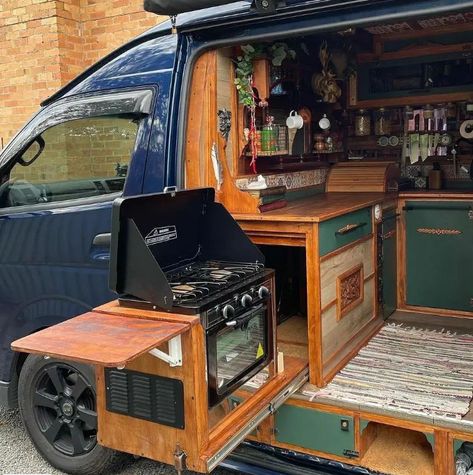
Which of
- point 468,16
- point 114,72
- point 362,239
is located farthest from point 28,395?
point 468,16

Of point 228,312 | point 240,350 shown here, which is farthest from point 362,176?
point 228,312

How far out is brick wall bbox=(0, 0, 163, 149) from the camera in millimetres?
6609

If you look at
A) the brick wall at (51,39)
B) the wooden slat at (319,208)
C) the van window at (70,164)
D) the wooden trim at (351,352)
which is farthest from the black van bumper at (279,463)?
the brick wall at (51,39)

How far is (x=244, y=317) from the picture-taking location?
2.36 meters

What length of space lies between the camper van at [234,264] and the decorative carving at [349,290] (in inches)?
0.8

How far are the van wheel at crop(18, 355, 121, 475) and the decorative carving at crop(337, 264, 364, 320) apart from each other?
1.27 m

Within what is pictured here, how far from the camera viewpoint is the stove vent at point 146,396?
2.09m

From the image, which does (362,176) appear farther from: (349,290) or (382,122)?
(349,290)

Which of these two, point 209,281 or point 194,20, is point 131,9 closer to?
point 194,20

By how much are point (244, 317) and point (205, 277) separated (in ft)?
0.88

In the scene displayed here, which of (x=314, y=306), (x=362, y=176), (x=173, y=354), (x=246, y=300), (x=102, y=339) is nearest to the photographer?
(x=102, y=339)

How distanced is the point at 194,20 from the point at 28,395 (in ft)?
6.74

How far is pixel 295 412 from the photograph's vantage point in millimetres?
2584

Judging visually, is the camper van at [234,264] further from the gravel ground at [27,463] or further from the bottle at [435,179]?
the gravel ground at [27,463]
